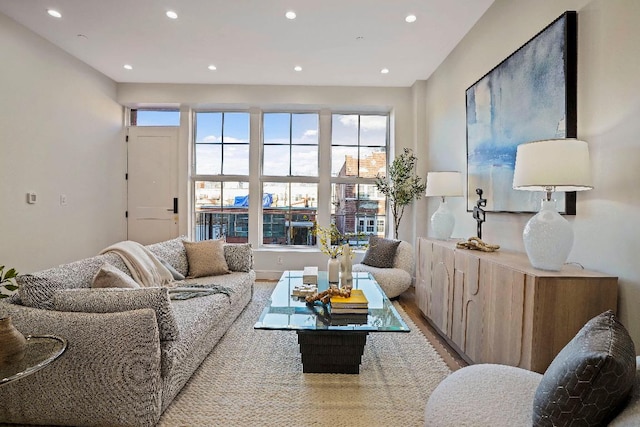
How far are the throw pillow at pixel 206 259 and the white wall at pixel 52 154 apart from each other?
5.34 feet

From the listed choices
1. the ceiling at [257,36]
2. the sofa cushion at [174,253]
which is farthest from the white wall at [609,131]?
the sofa cushion at [174,253]

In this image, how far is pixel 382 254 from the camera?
4340 mm

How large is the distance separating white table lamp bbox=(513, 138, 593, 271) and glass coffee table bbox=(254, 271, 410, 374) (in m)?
0.87

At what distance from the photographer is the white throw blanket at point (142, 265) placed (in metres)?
2.69

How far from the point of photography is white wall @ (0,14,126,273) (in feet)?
11.0

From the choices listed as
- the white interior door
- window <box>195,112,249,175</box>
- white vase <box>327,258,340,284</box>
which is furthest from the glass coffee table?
the white interior door

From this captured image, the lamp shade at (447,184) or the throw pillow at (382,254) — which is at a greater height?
the lamp shade at (447,184)

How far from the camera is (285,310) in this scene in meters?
2.39

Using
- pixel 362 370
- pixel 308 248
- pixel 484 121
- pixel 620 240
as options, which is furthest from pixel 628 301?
pixel 308 248

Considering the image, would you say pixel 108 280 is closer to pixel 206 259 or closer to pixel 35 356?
pixel 35 356

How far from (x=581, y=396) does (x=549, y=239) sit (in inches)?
40.6

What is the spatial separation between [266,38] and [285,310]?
2.86 metres

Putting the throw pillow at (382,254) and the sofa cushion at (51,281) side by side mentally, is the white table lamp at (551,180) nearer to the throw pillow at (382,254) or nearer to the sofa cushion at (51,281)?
the throw pillow at (382,254)

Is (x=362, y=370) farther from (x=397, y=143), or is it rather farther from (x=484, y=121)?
(x=397, y=143)
